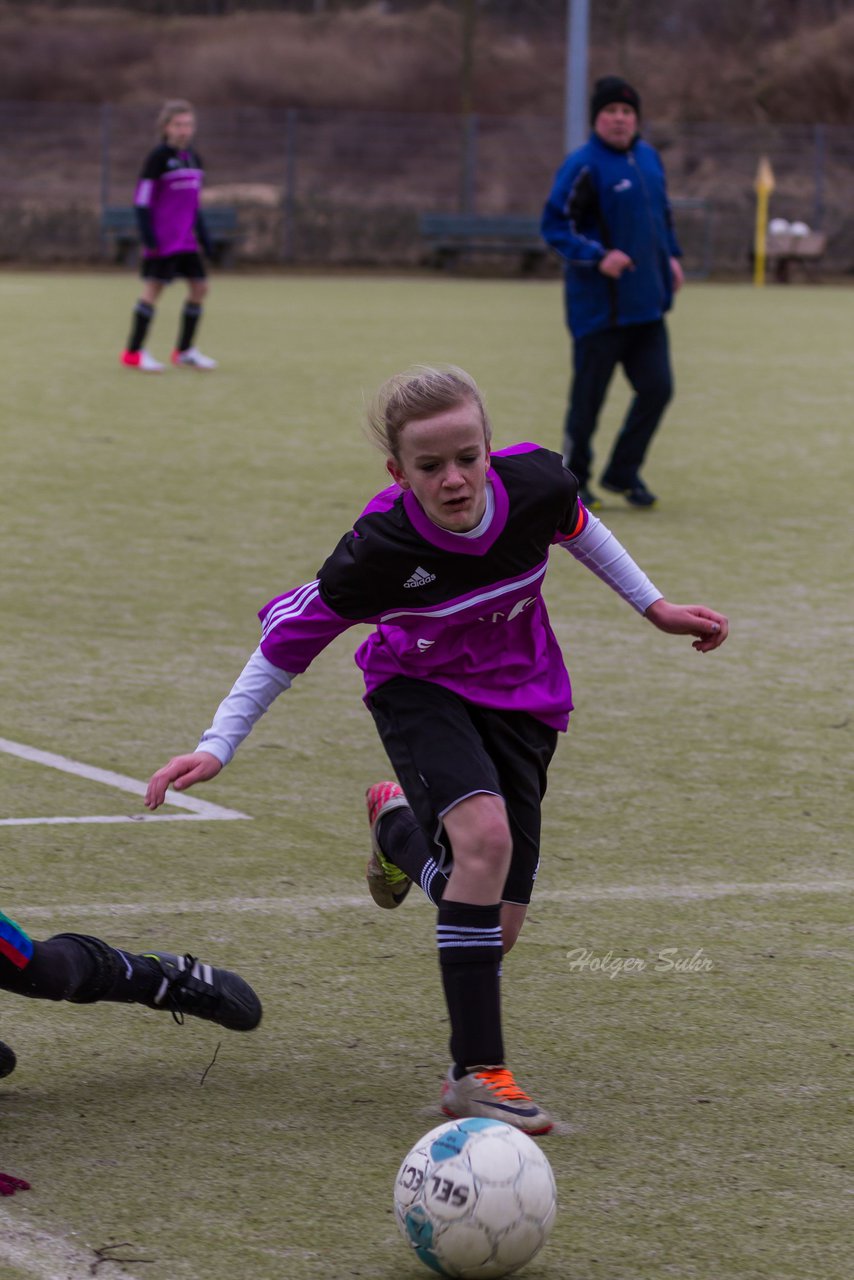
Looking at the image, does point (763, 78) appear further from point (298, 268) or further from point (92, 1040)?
point (92, 1040)

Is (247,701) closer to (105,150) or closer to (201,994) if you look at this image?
(201,994)

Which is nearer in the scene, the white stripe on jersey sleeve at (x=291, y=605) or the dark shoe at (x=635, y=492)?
the white stripe on jersey sleeve at (x=291, y=605)

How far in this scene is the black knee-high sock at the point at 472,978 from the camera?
3.46m

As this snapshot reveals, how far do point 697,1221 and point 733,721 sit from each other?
3.45 m

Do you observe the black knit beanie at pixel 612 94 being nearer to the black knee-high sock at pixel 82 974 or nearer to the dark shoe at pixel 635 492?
the dark shoe at pixel 635 492

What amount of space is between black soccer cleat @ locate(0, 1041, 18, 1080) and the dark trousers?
261 inches

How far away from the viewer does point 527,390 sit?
15.1 m

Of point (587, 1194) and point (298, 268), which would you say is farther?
point (298, 268)

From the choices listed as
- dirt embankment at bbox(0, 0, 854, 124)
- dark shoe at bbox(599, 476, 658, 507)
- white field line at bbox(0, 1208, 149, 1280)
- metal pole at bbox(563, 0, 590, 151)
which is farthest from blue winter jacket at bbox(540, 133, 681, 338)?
dirt embankment at bbox(0, 0, 854, 124)

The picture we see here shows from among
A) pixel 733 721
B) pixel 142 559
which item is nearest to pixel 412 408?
pixel 733 721

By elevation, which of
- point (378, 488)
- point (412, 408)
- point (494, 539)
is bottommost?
point (378, 488)

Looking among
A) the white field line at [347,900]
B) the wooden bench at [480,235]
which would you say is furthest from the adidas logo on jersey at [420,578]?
the wooden bench at [480,235]

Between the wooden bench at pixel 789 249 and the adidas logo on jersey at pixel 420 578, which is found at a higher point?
the adidas logo on jersey at pixel 420 578

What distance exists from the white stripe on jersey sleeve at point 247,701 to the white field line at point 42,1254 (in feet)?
3.07
